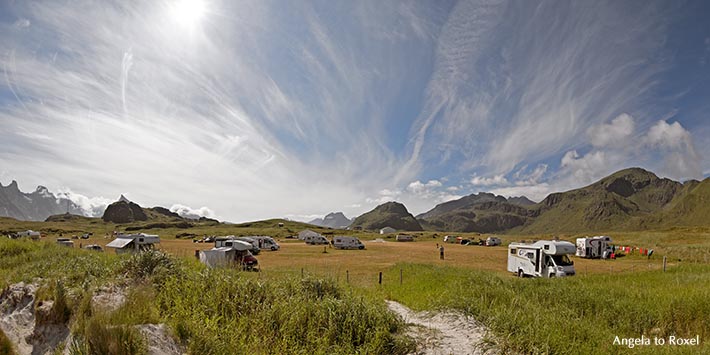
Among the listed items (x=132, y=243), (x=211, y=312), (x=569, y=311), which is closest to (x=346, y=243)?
(x=132, y=243)

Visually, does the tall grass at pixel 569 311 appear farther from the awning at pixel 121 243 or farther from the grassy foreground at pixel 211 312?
the awning at pixel 121 243

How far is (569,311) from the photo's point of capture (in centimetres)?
1031

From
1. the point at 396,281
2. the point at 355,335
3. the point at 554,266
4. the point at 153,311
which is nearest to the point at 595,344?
the point at 355,335

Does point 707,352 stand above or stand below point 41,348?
above

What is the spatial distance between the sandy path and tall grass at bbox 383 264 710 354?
0.49 metres

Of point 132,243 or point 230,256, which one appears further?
point 132,243

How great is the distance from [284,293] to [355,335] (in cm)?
276

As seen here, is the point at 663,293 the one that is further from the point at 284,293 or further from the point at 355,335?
the point at 284,293

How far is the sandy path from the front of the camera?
735 centimetres

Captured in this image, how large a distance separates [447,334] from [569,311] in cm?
492

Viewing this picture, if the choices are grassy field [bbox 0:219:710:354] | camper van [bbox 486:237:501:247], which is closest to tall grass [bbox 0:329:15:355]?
grassy field [bbox 0:219:710:354]

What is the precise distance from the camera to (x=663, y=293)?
12.9 meters

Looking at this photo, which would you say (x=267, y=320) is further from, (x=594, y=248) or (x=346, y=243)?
(x=346, y=243)

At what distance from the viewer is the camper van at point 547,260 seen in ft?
75.0
